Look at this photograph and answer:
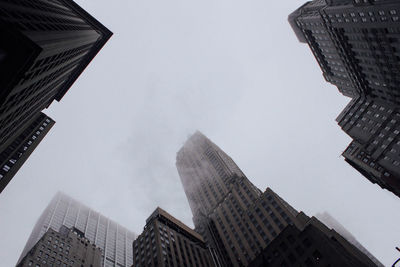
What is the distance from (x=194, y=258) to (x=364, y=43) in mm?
80950

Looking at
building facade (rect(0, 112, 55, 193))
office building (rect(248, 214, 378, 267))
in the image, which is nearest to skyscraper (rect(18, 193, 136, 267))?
building facade (rect(0, 112, 55, 193))

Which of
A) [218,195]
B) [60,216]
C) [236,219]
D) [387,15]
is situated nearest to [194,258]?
[236,219]

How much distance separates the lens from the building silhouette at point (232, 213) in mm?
89188

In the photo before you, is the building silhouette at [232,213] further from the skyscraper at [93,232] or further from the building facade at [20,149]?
the building facade at [20,149]

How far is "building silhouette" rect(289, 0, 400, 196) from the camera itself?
234ft

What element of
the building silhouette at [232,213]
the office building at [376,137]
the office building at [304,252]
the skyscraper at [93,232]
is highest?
the office building at [376,137]

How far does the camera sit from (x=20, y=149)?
8088 centimetres

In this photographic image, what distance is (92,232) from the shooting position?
18738 cm

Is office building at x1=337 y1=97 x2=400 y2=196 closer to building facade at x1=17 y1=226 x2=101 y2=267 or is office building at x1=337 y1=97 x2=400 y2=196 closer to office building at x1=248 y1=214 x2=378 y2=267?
office building at x1=248 y1=214 x2=378 y2=267

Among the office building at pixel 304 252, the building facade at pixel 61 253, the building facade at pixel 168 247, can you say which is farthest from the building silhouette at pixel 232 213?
the building facade at pixel 61 253

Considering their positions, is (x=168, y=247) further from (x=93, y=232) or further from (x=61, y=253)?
(x=93, y=232)

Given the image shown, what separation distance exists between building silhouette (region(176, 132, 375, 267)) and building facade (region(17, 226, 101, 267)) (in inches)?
1822

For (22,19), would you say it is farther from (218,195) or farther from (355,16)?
(218,195)

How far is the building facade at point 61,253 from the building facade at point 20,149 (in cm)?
3112
